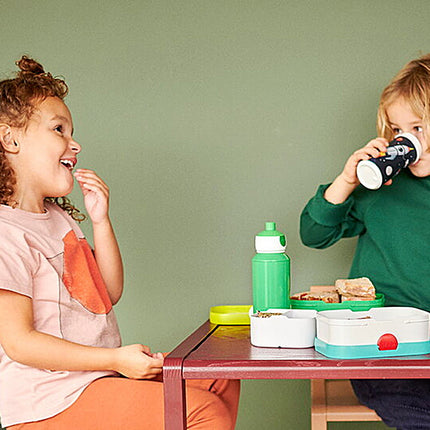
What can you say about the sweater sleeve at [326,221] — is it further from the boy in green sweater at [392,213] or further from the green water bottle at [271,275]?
the green water bottle at [271,275]

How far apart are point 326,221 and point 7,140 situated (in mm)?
695

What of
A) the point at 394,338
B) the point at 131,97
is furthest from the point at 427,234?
the point at 131,97

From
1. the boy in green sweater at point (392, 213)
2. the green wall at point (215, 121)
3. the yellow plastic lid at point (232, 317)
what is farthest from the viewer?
the green wall at point (215, 121)

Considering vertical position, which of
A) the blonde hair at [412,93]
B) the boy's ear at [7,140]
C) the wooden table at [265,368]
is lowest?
the wooden table at [265,368]

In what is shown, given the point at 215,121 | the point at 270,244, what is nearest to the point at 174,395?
the point at 270,244

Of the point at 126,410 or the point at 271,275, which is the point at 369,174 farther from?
the point at 126,410

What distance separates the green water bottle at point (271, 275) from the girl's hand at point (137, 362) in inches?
8.0

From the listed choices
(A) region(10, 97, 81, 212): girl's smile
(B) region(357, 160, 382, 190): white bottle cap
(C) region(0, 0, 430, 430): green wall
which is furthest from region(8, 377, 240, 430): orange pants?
(C) region(0, 0, 430, 430): green wall

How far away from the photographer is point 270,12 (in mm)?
1950

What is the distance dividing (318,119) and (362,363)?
119 centimetres

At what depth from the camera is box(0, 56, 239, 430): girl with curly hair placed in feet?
3.62

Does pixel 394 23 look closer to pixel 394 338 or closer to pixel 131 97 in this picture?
pixel 131 97

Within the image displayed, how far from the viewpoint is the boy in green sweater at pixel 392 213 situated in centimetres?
137

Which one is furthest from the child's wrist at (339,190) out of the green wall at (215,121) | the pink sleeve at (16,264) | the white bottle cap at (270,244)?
the pink sleeve at (16,264)
